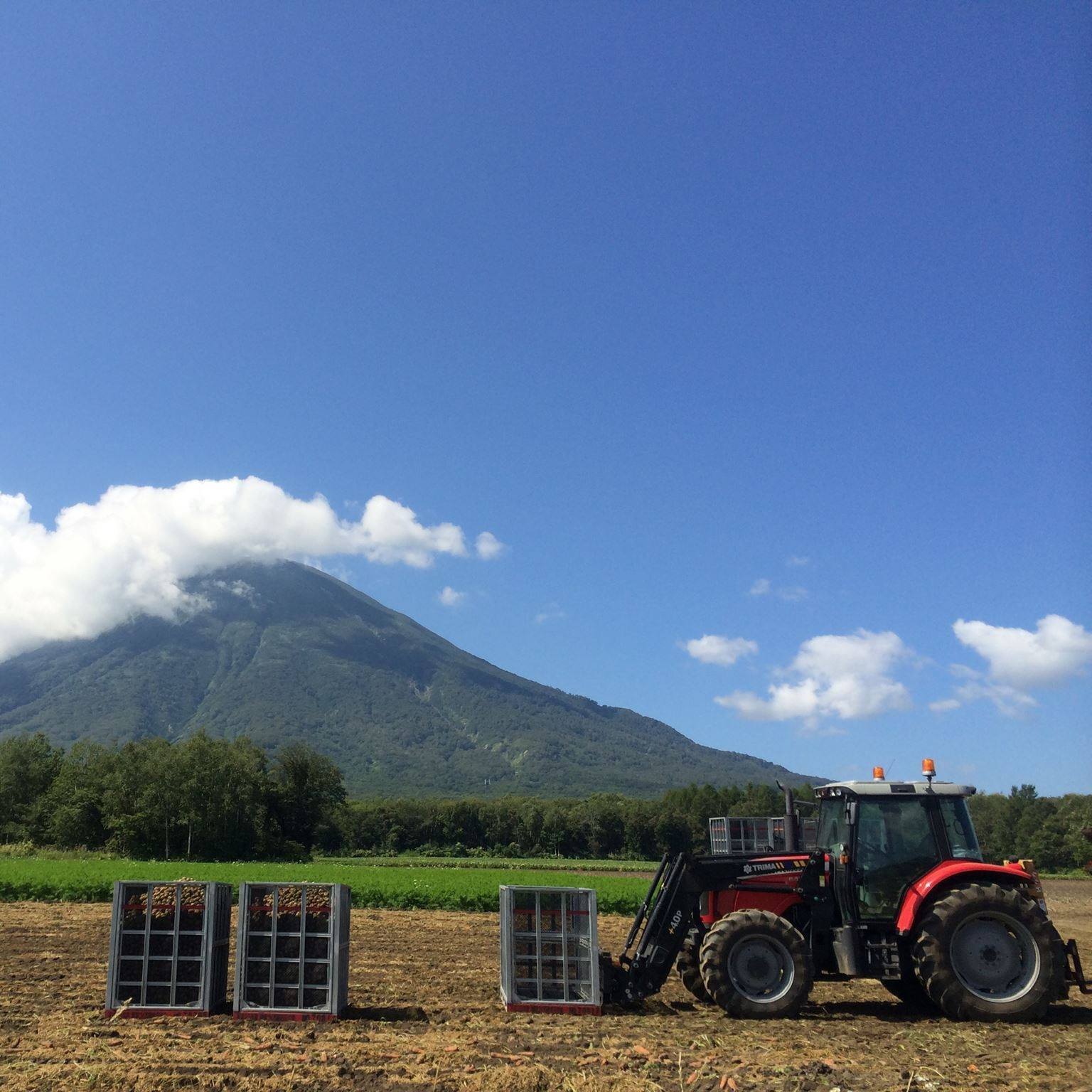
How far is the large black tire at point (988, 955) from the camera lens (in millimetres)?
10188

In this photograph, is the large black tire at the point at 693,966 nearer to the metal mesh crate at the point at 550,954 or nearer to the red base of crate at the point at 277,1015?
the metal mesh crate at the point at 550,954

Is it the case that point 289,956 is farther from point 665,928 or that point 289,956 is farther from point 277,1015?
point 665,928

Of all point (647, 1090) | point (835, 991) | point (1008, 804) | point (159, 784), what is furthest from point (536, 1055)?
point (1008, 804)

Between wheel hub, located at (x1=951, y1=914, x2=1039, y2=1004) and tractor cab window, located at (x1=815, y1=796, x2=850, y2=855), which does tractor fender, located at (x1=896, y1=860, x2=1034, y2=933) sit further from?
tractor cab window, located at (x1=815, y1=796, x2=850, y2=855)

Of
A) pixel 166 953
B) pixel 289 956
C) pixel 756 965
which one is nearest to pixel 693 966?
pixel 756 965

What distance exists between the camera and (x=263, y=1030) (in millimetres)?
9711

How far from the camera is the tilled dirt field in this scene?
25.9 feet

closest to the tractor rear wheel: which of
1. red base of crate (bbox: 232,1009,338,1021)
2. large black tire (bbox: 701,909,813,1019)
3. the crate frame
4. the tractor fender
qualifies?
the tractor fender

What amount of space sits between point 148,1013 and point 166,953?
2.06 feet

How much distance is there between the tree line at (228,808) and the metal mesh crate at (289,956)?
56786mm

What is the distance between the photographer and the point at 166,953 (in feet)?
34.1

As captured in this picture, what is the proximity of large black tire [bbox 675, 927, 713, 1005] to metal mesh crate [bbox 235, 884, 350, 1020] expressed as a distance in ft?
14.0

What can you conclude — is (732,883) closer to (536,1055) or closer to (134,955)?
(536,1055)

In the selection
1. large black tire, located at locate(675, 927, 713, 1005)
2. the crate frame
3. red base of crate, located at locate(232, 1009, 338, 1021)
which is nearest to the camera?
red base of crate, located at locate(232, 1009, 338, 1021)
